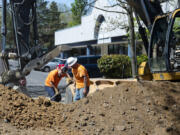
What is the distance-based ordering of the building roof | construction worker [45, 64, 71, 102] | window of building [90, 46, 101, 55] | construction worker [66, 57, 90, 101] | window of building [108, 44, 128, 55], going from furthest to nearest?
window of building [90, 46, 101, 55]
window of building [108, 44, 128, 55]
the building roof
construction worker [45, 64, 71, 102]
construction worker [66, 57, 90, 101]

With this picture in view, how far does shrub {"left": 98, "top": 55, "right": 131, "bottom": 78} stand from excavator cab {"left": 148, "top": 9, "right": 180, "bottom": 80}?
10.1m

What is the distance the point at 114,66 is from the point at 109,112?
12.5 meters

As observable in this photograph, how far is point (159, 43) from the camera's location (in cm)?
686

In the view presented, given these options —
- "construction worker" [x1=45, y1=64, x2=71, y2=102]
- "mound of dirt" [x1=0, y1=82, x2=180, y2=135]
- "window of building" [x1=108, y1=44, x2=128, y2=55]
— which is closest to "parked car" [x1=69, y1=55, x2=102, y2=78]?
"window of building" [x1=108, y1=44, x2=128, y2=55]

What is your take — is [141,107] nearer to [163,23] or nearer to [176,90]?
[176,90]

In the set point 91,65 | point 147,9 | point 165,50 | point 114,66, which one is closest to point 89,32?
point 91,65

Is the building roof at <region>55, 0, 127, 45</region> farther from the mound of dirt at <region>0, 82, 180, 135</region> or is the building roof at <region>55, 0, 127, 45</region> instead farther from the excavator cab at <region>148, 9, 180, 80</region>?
the mound of dirt at <region>0, 82, 180, 135</region>

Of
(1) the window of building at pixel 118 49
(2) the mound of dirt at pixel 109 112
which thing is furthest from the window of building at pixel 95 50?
(2) the mound of dirt at pixel 109 112

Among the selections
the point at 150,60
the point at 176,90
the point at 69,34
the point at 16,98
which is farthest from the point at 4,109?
the point at 69,34

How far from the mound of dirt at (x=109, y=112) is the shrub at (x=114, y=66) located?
38.4ft

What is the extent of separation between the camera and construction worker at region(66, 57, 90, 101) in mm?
6574

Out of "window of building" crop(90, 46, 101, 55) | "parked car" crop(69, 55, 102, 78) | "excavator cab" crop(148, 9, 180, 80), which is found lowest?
"parked car" crop(69, 55, 102, 78)

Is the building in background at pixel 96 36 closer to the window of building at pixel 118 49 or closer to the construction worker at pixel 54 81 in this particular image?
the window of building at pixel 118 49

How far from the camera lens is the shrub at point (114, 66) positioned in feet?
56.3
